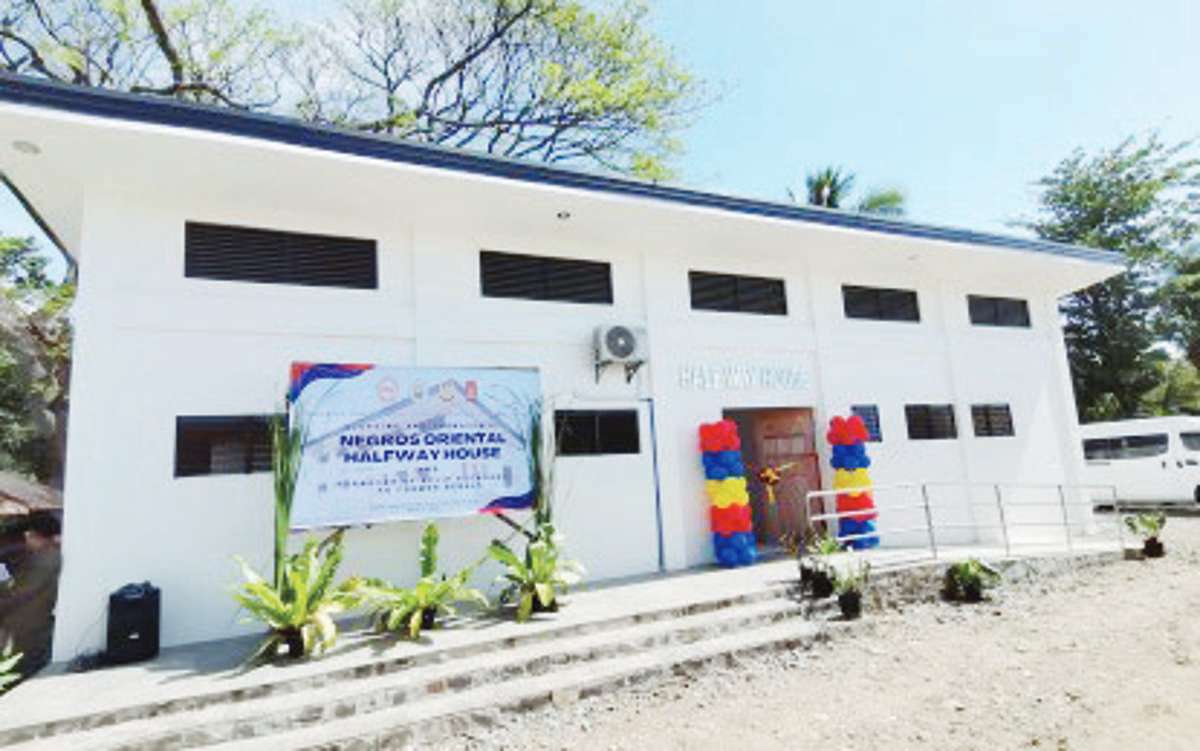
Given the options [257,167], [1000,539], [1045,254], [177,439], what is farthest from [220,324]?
[1045,254]

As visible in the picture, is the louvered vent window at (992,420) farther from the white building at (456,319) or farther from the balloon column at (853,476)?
the balloon column at (853,476)

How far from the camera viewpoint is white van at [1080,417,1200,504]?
569 inches

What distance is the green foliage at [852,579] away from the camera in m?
6.68

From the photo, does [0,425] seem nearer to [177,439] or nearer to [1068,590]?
[177,439]

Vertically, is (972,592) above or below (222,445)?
below

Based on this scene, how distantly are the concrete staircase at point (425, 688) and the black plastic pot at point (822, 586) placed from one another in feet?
2.00

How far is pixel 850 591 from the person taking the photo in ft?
21.8

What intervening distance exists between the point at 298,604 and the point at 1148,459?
61.4 ft

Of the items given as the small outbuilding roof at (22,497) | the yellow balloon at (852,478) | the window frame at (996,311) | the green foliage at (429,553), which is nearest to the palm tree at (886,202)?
the window frame at (996,311)

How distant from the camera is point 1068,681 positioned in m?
5.10

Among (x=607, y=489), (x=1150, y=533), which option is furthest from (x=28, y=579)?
(x=1150, y=533)

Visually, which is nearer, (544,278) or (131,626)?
(131,626)

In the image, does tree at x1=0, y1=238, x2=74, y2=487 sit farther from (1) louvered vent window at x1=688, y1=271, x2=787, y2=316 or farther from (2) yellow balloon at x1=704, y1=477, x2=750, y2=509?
(2) yellow balloon at x1=704, y1=477, x2=750, y2=509

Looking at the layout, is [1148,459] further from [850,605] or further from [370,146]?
[370,146]
